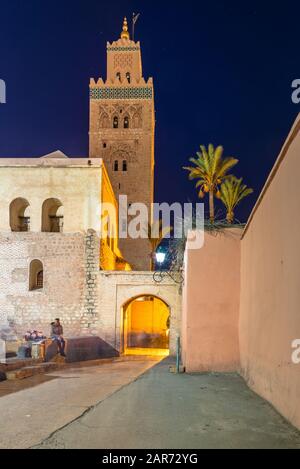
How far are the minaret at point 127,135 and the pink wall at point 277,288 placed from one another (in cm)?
2653

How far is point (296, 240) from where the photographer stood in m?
5.14

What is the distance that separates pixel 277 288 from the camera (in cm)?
607

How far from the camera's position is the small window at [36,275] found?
21.2 meters

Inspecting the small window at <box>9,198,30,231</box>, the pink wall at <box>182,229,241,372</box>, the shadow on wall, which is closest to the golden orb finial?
the small window at <box>9,198,30,231</box>

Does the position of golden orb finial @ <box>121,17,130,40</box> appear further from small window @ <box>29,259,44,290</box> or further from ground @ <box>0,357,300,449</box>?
ground @ <box>0,357,300,449</box>

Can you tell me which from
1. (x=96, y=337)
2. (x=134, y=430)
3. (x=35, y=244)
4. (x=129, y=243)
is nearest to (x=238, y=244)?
(x=134, y=430)

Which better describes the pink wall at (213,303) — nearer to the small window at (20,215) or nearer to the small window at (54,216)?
the small window at (54,216)

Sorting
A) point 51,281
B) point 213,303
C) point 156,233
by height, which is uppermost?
point 156,233

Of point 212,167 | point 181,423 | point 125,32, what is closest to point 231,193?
point 212,167

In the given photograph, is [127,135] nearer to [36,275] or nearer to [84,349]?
[36,275]

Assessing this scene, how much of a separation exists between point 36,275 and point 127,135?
18.0m

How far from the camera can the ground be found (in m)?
4.71

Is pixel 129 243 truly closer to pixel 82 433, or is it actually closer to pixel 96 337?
pixel 96 337
